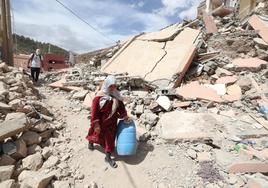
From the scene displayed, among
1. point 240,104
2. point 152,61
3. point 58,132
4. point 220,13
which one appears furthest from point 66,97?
point 220,13

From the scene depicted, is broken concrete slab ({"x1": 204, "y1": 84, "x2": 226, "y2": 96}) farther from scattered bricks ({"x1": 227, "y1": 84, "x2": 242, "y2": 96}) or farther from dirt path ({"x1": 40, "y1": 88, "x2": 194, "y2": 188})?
dirt path ({"x1": 40, "y1": 88, "x2": 194, "y2": 188})

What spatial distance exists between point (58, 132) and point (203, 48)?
16.0ft

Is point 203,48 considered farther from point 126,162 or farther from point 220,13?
point 126,162

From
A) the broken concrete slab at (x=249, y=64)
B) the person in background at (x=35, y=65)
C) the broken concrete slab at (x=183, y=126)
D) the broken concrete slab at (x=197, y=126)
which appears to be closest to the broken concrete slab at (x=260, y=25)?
the broken concrete slab at (x=249, y=64)

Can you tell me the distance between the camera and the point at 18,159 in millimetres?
3443

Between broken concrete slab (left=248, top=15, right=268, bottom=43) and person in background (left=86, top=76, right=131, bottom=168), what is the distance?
220 inches

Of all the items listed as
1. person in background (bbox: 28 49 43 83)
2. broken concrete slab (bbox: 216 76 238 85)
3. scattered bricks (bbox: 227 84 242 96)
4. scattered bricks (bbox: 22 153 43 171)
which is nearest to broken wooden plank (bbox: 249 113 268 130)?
scattered bricks (bbox: 227 84 242 96)

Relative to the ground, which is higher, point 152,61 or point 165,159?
point 152,61

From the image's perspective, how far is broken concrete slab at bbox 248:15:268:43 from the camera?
7.56 meters

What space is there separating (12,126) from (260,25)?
7.42m

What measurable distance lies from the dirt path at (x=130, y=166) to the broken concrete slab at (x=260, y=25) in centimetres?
529

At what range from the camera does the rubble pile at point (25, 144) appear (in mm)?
3080

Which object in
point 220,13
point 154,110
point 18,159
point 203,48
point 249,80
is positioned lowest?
point 18,159

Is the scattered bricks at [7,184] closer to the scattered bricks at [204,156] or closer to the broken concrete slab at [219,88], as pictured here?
the scattered bricks at [204,156]
